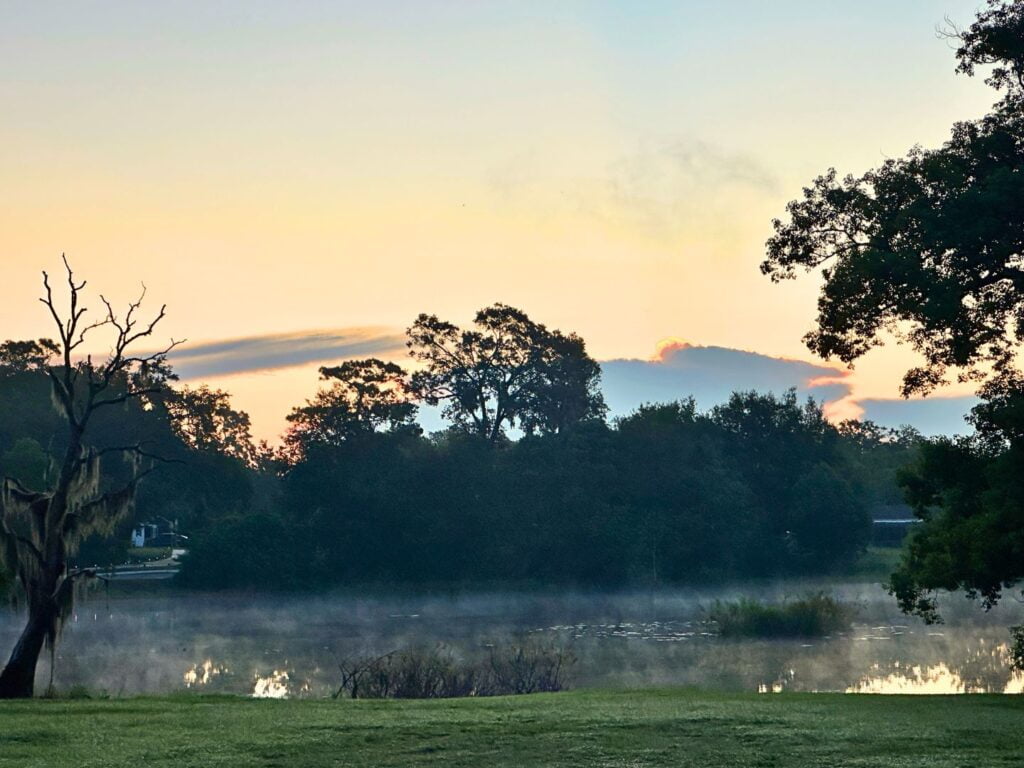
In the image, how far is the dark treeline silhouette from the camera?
6706 cm

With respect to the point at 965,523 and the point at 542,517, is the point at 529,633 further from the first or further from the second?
the point at 965,523

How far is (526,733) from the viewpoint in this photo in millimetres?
15781

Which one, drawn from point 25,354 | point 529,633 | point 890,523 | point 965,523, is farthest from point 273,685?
point 890,523

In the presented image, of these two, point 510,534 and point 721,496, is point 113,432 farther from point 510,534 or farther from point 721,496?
point 721,496

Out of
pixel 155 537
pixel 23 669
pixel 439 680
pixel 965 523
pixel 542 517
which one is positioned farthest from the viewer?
pixel 155 537

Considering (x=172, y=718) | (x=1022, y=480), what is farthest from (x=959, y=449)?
(x=172, y=718)

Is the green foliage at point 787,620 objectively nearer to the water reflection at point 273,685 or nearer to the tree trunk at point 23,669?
the water reflection at point 273,685

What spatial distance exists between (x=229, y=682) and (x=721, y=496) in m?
42.8

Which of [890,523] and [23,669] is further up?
[890,523]

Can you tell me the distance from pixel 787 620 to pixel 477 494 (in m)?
30.4

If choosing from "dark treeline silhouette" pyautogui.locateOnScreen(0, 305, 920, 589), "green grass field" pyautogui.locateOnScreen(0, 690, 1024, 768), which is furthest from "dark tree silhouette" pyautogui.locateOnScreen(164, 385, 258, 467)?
"green grass field" pyautogui.locateOnScreen(0, 690, 1024, 768)

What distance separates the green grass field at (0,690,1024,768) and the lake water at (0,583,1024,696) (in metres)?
9.00

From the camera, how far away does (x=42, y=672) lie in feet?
116

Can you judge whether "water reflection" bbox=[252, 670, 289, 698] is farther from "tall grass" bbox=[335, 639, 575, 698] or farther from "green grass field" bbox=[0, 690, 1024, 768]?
"green grass field" bbox=[0, 690, 1024, 768]
